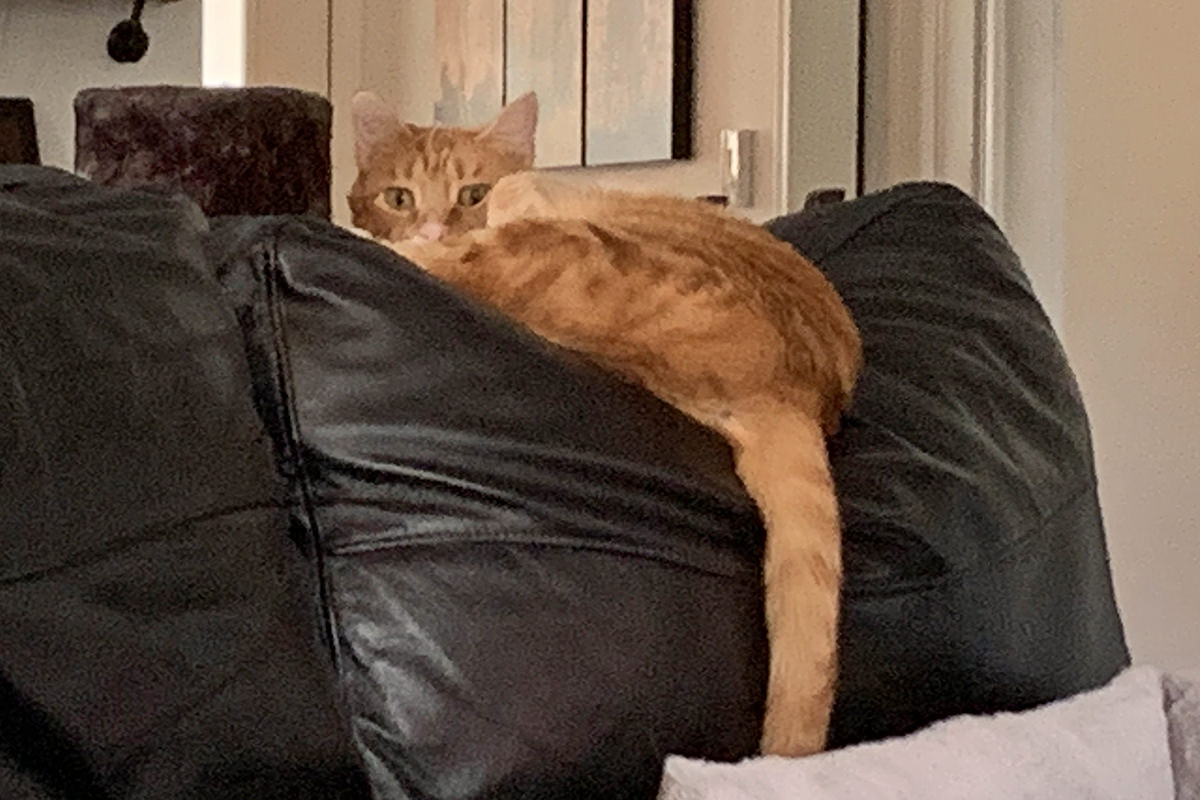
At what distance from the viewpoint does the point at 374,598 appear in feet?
3.00

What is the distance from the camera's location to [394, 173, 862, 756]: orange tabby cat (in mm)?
992

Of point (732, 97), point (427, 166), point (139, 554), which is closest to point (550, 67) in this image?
point (732, 97)

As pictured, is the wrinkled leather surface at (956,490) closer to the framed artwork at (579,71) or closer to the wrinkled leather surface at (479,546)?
the wrinkled leather surface at (479,546)

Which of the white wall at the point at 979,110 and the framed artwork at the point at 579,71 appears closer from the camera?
the white wall at the point at 979,110

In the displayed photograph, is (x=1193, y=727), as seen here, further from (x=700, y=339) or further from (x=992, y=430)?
(x=700, y=339)

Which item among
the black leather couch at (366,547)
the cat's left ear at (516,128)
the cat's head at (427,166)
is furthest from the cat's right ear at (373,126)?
the black leather couch at (366,547)

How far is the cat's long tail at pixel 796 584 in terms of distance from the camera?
98cm

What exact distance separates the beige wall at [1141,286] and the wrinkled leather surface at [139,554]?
1.32 m

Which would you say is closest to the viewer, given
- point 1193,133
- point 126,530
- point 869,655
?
point 126,530

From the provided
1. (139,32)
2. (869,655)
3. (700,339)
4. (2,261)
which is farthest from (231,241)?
(139,32)

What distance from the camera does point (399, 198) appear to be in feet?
6.83

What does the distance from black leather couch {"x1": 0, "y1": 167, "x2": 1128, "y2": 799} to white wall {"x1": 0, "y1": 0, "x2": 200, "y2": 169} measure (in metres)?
2.53

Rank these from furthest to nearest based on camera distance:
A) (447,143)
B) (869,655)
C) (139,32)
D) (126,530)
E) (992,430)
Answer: (139,32) → (447,143) → (992,430) → (869,655) → (126,530)

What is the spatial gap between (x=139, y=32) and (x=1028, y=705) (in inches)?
106
